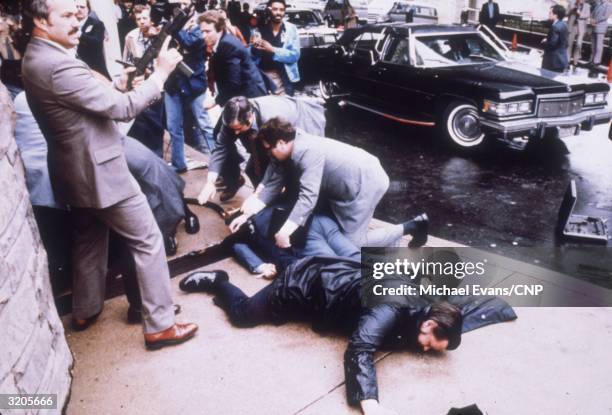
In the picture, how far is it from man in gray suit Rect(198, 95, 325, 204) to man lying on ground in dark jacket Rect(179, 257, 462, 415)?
1108mm

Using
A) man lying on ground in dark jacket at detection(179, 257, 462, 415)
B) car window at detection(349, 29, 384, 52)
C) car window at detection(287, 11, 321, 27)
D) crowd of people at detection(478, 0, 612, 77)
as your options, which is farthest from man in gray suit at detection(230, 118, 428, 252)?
car window at detection(287, 11, 321, 27)

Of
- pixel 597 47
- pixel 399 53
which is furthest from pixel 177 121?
pixel 597 47

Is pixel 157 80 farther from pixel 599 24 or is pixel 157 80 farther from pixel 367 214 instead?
pixel 599 24

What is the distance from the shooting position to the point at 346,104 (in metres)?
10.3

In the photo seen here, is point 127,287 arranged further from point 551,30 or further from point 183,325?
point 551,30

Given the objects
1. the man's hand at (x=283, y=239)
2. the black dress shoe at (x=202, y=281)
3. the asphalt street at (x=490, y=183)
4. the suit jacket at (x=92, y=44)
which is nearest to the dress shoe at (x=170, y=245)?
the black dress shoe at (x=202, y=281)

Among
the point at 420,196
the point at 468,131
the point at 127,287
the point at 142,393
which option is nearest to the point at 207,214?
the point at 127,287

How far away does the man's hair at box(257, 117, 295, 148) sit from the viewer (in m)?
3.51

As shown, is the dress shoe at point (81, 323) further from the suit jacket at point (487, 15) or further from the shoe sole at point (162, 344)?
the suit jacket at point (487, 15)

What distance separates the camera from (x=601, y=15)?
519 inches

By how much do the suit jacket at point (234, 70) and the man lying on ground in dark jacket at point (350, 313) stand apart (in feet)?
7.74

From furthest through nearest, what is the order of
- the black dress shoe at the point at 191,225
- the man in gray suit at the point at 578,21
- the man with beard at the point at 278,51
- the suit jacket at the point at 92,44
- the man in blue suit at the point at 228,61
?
the man in gray suit at the point at 578,21, the suit jacket at the point at 92,44, the man with beard at the point at 278,51, the man in blue suit at the point at 228,61, the black dress shoe at the point at 191,225

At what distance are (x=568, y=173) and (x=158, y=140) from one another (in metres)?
5.00

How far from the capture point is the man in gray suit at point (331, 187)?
3664 mm
